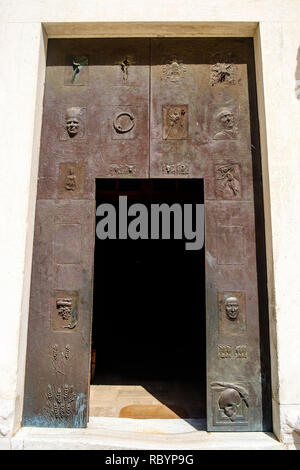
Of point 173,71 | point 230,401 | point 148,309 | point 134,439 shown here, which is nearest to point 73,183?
point 173,71

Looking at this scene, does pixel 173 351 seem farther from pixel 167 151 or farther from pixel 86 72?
pixel 86 72

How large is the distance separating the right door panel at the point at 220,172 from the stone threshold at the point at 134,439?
0.65ft

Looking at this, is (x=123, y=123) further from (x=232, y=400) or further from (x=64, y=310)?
(x=232, y=400)

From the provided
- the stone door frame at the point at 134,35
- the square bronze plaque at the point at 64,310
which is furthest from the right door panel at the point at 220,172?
the square bronze plaque at the point at 64,310

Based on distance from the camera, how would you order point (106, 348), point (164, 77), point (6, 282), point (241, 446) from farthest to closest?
point (106, 348)
point (164, 77)
point (6, 282)
point (241, 446)

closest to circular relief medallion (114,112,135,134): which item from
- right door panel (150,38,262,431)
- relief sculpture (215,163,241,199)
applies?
right door panel (150,38,262,431)

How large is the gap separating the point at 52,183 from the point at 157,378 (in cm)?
427

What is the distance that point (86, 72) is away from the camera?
4484 millimetres

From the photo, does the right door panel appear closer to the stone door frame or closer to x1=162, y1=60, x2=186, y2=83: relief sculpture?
x1=162, y1=60, x2=186, y2=83: relief sculpture

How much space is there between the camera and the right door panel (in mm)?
3879

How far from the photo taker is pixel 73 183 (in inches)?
166

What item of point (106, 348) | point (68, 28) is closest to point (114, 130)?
point (68, 28)

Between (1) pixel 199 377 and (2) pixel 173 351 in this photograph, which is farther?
(2) pixel 173 351

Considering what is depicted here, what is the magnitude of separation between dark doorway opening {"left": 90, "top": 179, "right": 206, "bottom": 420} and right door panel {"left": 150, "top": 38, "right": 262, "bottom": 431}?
1722 mm
